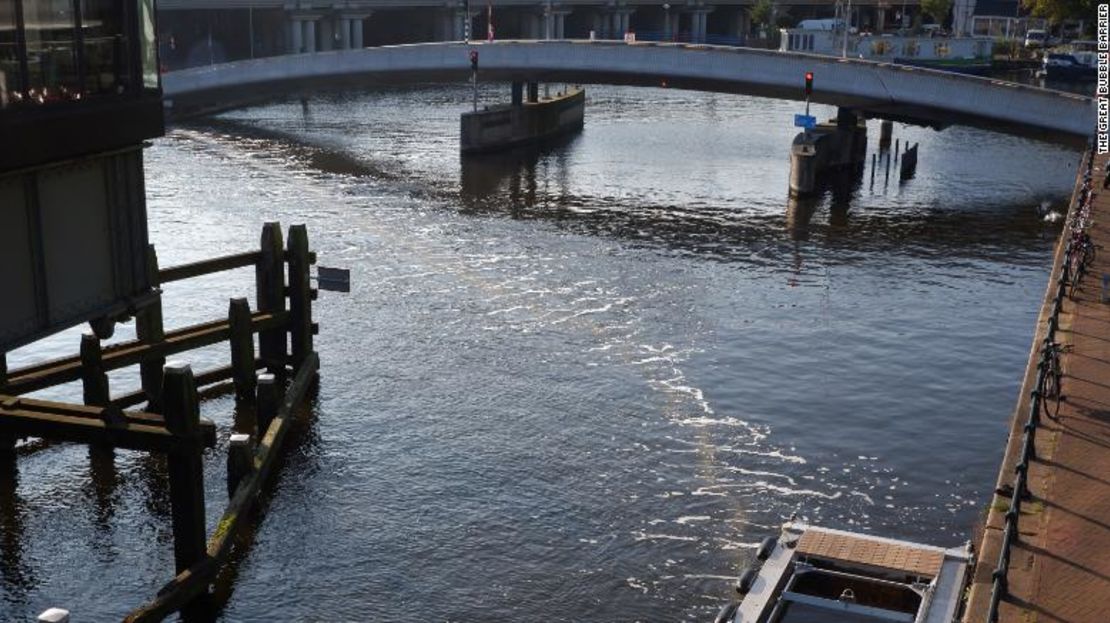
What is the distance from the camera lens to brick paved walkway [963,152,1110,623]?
1761 centimetres

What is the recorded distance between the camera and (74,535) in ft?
78.6

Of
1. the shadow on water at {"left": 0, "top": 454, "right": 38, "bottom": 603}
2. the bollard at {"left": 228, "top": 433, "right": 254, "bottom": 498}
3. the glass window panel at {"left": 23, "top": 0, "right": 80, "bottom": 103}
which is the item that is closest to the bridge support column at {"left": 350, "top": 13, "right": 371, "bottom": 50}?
the shadow on water at {"left": 0, "top": 454, "right": 38, "bottom": 603}

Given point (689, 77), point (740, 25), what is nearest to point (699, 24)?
point (740, 25)

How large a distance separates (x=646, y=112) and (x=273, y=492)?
71.5 meters

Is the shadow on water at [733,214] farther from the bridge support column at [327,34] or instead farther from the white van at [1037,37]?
the white van at [1037,37]

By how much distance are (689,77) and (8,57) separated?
52.5 metres

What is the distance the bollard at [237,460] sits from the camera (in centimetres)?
2395

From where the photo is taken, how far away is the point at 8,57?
16.3m

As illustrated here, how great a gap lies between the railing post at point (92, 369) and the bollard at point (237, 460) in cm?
456

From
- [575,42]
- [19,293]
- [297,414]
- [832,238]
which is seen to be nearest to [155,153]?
[575,42]

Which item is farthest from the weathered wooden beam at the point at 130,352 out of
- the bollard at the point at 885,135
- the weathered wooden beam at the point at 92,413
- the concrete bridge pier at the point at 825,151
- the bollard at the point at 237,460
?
the bollard at the point at 885,135

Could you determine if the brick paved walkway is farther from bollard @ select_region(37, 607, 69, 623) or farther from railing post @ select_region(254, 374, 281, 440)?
railing post @ select_region(254, 374, 281, 440)

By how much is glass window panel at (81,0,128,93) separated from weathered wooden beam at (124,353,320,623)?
7597mm

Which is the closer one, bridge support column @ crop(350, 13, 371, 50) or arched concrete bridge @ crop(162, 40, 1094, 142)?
arched concrete bridge @ crop(162, 40, 1094, 142)
